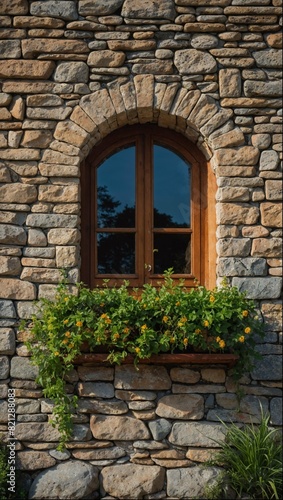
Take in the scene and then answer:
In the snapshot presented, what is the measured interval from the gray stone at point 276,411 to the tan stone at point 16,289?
2001mm

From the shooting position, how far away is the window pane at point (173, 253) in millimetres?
4699

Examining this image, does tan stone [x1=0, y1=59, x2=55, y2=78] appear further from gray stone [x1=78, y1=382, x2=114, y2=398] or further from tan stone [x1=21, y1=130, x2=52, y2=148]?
gray stone [x1=78, y1=382, x2=114, y2=398]

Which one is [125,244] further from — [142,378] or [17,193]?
[142,378]

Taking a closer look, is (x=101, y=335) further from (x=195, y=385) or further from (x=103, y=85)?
(x=103, y=85)

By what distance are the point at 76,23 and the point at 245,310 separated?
2590mm

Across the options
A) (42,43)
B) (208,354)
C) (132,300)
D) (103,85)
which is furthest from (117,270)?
(42,43)


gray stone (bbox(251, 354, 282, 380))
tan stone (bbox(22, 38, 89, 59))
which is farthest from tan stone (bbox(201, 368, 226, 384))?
tan stone (bbox(22, 38, 89, 59))

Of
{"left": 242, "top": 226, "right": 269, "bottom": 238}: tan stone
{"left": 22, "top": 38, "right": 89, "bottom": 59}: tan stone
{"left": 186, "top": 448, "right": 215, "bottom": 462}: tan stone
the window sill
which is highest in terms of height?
{"left": 22, "top": 38, "right": 89, "bottom": 59}: tan stone

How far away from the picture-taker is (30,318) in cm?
432

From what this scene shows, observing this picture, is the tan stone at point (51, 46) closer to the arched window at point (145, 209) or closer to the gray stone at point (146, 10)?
the gray stone at point (146, 10)

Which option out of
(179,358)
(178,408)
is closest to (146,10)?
(179,358)

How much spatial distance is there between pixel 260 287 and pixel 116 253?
47.6 inches

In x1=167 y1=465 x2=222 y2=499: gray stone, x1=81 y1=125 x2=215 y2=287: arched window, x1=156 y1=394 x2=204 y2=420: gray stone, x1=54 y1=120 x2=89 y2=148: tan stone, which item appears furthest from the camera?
x1=81 y1=125 x2=215 y2=287: arched window

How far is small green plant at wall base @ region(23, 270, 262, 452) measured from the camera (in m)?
3.99
